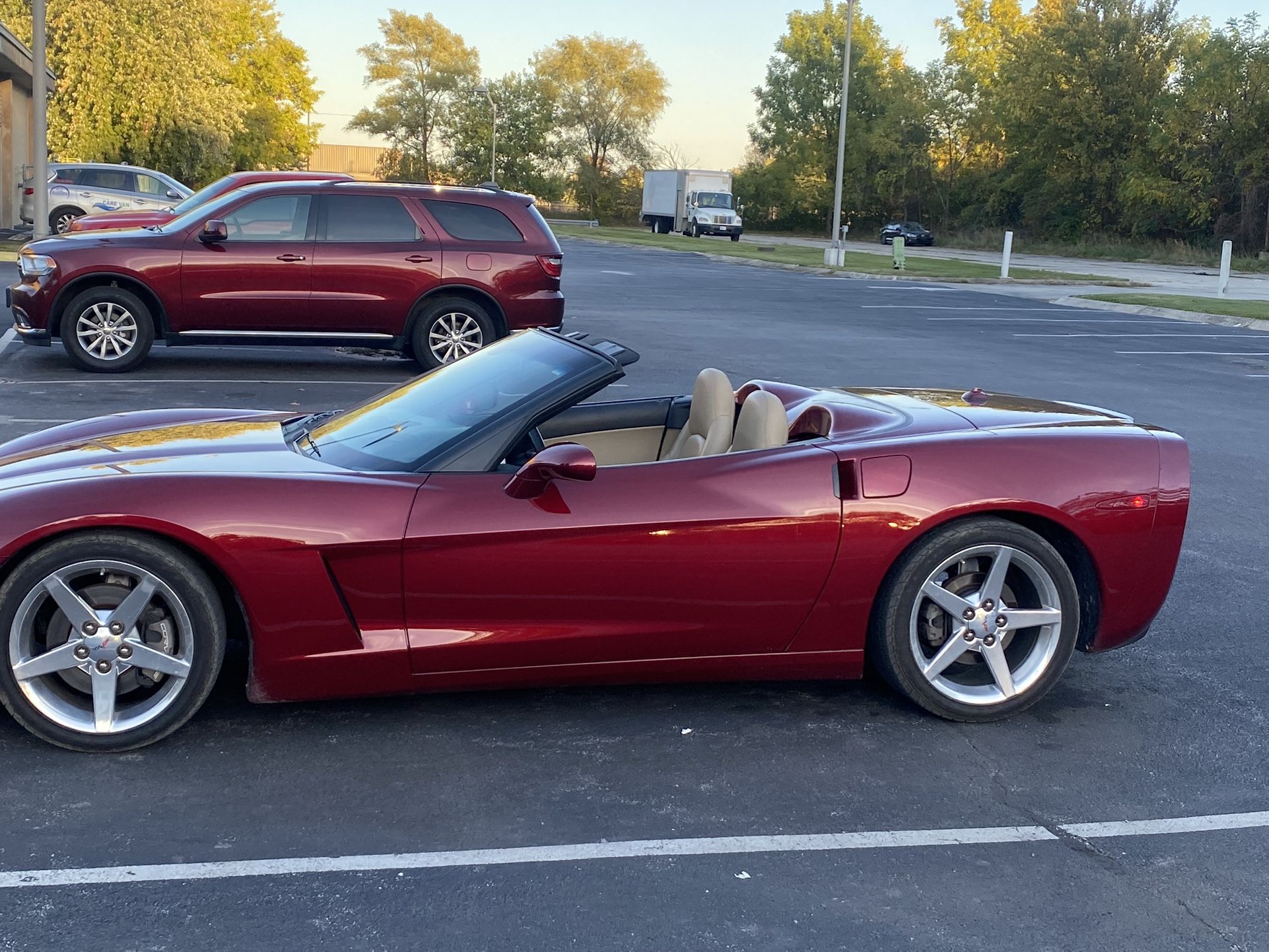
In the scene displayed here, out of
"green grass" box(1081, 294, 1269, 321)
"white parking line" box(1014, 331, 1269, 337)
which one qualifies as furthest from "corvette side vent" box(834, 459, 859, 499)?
"green grass" box(1081, 294, 1269, 321)

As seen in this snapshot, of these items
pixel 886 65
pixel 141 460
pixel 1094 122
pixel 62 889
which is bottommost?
pixel 62 889

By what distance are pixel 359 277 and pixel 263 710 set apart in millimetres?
8122

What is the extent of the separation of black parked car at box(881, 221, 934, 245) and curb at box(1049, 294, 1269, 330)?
36.0 metres

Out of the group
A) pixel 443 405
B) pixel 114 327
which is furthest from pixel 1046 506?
pixel 114 327

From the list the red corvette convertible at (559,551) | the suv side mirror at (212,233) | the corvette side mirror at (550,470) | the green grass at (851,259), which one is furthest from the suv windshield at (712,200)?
the corvette side mirror at (550,470)

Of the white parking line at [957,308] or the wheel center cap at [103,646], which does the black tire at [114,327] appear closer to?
the wheel center cap at [103,646]

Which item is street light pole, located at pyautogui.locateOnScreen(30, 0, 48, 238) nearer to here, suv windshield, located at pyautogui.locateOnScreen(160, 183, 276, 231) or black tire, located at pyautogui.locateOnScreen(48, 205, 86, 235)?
black tire, located at pyautogui.locateOnScreen(48, 205, 86, 235)

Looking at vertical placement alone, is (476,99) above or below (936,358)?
above

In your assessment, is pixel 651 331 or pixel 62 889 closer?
pixel 62 889

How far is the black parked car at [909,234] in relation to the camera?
208 ft

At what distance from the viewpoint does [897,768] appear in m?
4.12

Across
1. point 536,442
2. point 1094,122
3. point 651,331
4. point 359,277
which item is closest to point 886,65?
point 1094,122

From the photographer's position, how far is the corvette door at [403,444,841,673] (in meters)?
4.02

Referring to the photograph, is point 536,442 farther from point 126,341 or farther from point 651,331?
point 651,331
